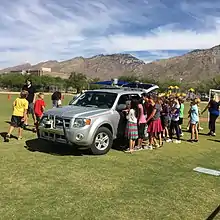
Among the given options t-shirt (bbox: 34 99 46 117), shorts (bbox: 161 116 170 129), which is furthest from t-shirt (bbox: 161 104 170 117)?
t-shirt (bbox: 34 99 46 117)

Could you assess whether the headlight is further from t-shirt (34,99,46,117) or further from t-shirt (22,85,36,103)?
t-shirt (22,85,36,103)

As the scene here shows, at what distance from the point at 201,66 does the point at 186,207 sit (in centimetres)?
19867

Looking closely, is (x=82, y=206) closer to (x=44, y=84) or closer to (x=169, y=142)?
(x=169, y=142)

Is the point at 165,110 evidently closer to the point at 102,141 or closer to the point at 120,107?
the point at 120,107

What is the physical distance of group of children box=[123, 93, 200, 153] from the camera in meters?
8.85

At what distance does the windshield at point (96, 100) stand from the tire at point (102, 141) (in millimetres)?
822

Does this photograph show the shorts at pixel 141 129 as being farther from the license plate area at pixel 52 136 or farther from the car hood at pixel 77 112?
the license plate area at pixel 52 136

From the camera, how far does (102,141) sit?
27.9ft

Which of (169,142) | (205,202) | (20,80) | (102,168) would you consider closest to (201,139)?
(169,142)

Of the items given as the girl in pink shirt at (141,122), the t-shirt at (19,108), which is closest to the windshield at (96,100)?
the girl in pink shirt at (141,122)

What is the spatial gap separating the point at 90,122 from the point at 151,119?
228 centimetres

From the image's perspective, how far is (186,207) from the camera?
5.09 meters

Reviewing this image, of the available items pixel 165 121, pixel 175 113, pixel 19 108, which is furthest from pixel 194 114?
pixel 19 108

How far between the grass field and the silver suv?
1.35 ft
